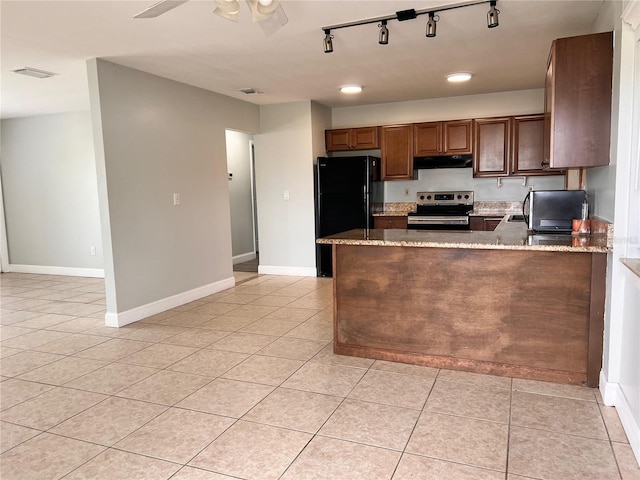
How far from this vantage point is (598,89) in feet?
8.21

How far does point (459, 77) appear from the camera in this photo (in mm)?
4645

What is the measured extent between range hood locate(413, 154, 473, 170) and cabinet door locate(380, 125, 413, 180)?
12 centimetres

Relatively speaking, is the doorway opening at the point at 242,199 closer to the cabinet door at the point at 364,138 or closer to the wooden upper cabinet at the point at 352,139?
the wooden upper cabinet at the point at 352,139

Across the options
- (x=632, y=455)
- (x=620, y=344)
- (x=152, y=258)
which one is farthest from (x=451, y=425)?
(x=152, y=258)

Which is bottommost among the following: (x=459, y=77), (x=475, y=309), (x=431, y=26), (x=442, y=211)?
(x=475, y=309)

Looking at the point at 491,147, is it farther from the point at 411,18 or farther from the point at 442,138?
the point at 411,18

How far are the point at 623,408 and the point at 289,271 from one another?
4573 millimetres

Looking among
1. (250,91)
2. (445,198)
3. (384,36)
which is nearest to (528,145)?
(445,198)

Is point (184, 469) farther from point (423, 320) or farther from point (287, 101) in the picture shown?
point (287, 101)

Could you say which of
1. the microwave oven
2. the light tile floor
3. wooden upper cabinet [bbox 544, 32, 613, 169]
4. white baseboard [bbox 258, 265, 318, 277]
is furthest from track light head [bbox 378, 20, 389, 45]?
white baseboard [bbox 258, 265, 318, 277]

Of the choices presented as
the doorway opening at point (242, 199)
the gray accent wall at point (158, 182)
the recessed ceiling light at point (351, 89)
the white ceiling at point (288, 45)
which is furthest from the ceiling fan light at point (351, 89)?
the doorway opening at point (242, 199)

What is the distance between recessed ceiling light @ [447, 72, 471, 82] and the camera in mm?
4605

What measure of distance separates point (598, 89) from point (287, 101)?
4.11 meters

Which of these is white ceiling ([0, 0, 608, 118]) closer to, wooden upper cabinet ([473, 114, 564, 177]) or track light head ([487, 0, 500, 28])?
track light head ([487, 0, 500, 28])
